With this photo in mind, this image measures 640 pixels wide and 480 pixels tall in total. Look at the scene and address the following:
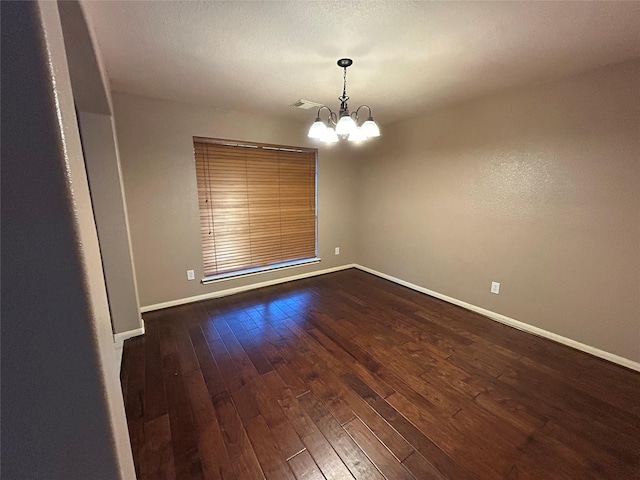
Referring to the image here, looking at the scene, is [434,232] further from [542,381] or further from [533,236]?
[542,381]

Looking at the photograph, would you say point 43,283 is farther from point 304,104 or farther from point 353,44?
point 304,104

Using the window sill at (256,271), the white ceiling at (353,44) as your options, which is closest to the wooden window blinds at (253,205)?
the window sill at (256,271)

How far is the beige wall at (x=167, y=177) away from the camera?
2.65 meters

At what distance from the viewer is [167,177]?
2848 millimetres

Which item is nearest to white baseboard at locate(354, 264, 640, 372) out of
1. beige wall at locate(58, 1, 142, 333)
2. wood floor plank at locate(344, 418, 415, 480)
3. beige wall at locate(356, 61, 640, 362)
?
beige wall at locate(356, 61, 640, 362)

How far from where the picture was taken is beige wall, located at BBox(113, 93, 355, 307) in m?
2.65

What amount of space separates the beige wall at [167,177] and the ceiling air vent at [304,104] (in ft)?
1.84

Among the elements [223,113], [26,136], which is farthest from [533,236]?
[223,113]

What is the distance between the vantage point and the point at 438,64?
2.00 meters

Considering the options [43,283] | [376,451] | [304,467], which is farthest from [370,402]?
[43,283]

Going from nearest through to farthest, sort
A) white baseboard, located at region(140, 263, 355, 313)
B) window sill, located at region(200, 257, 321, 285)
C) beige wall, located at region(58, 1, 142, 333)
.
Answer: beige wall, located at region(58, 1, 142, 333) → white baseboard, located at region(140, 263, 355, 313) → window sill, located at region(200, 257, 321, 285)

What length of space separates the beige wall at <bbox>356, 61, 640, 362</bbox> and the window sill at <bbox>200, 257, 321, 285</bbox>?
1.59 m

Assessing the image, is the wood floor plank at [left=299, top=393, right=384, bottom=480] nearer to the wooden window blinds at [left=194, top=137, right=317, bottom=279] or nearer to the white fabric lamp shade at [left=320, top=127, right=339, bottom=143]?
the white fabric lamp shade at [left=320, top=127, right=339, bottom=143]

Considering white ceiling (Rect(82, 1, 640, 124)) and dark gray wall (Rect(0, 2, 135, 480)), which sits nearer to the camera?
dark gray wall (Rect(0, 2, 135, 480))
